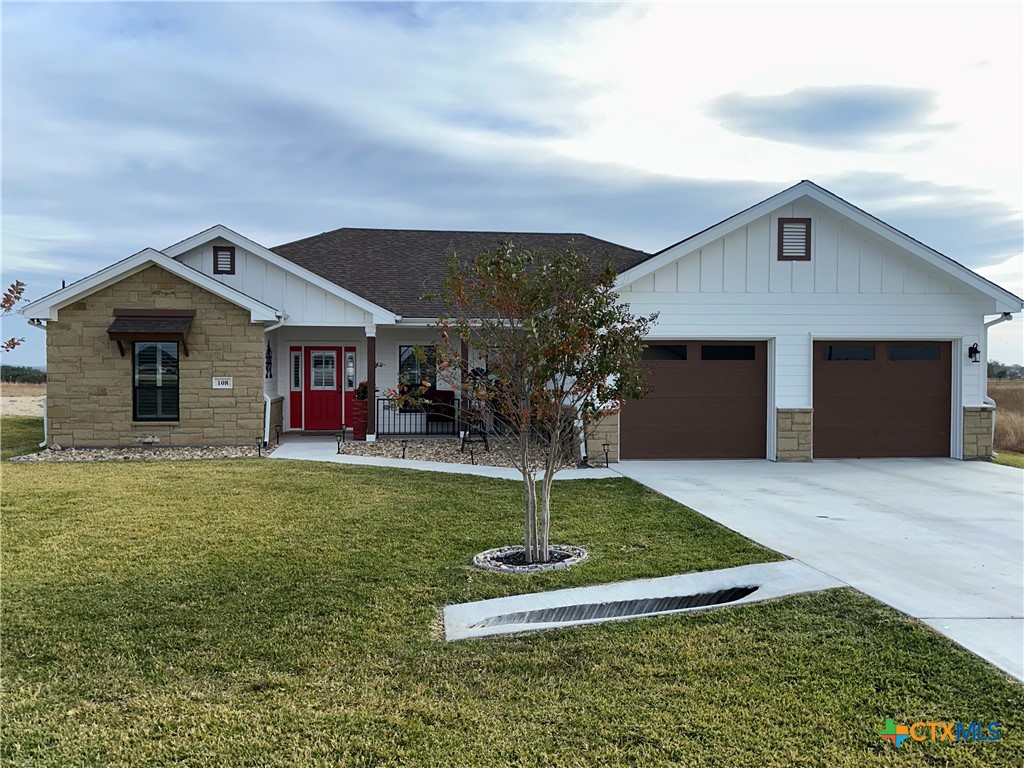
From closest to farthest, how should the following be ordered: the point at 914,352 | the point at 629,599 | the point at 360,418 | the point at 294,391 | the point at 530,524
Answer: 1. the point at 629,599
2. the point at 530,524
3. the point at 914,352
4. the point at 360,418
5. the point at 294,391

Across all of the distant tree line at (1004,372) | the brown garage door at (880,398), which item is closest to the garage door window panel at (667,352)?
the brown garage door at (880,398)

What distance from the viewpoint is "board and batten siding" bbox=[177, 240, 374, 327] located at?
1647 centimetres

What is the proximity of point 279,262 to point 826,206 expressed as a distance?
11089mm

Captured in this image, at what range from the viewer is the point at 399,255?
2077 centimetres

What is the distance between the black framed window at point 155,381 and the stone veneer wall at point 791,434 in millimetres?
12014

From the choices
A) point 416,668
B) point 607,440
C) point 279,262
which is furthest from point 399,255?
point 416,668

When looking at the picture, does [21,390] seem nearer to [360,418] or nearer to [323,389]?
[323,389]

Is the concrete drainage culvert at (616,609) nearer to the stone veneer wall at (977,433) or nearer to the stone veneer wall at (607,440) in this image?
the stone veneer wall at (607,440)

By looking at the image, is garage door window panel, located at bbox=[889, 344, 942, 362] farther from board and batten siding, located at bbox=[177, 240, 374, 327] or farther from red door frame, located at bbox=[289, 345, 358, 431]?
red door frame, located at bbox=[289, 345, 358, 431]

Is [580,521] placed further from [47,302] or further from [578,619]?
[47,302]

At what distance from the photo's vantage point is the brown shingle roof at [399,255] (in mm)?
18156

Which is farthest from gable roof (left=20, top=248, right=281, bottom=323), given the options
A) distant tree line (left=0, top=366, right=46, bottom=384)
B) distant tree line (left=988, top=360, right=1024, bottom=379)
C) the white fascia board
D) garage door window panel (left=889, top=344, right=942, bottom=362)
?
distant tree line (left=988, top=360, right=1024, bottom=379)

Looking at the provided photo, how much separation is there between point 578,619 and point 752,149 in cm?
1277

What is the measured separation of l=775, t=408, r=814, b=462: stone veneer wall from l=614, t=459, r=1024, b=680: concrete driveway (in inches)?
21.6
